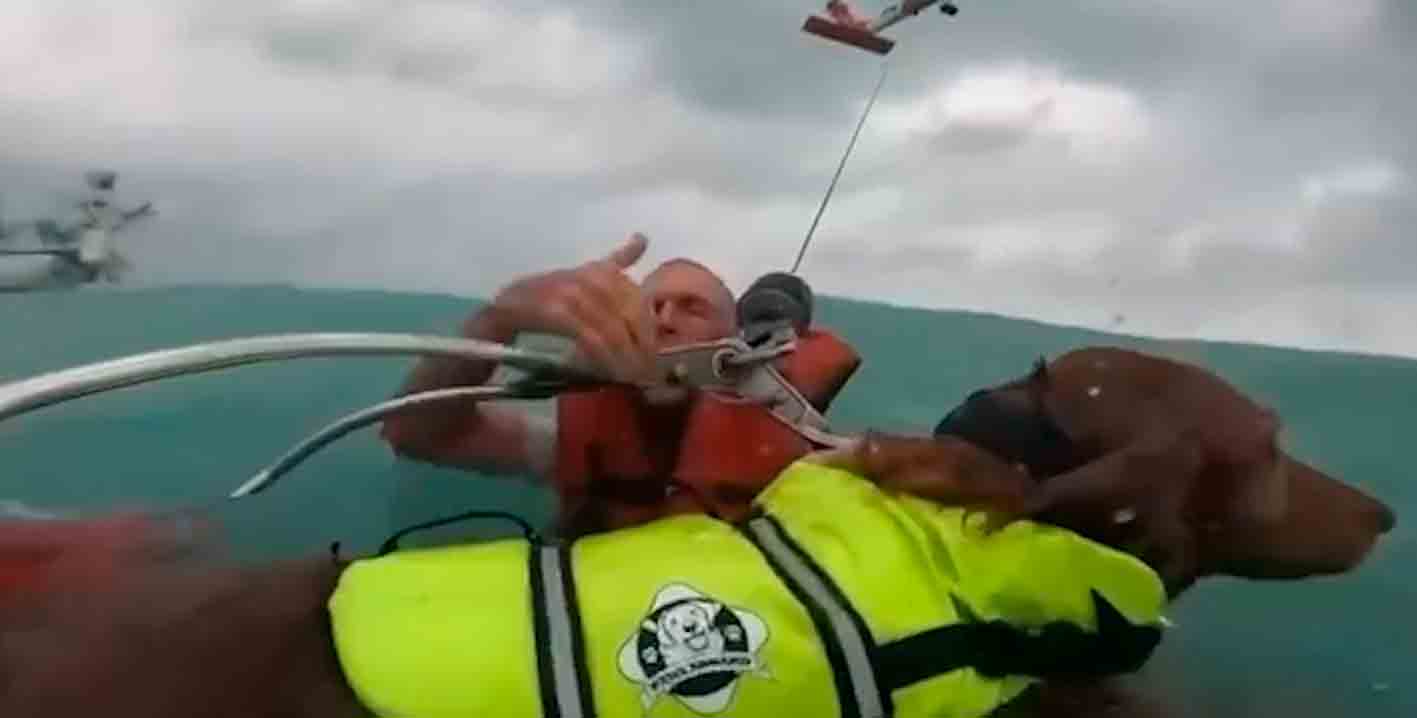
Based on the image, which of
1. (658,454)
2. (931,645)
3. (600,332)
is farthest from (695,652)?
(658,454)

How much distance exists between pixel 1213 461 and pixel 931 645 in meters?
0.31

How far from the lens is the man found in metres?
1.68

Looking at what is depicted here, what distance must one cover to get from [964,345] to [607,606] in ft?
2.79

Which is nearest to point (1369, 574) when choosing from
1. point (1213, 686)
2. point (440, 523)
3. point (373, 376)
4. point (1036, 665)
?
point (1213, 686)

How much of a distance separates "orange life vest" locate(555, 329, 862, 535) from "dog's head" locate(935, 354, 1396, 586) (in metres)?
0.18

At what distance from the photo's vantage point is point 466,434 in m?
1.96

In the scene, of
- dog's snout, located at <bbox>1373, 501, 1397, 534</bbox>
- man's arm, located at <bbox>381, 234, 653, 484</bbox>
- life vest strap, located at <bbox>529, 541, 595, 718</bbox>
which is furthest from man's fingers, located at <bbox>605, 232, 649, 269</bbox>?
dog's snout, located at <bbox>1373, 501, 1397, 534</bbox>

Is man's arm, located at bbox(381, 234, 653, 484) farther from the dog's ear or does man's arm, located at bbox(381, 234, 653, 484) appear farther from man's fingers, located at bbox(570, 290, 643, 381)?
the dog's ear

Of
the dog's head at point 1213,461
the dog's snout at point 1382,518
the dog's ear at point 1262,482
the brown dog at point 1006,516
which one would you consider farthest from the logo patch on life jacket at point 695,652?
the dog's snout at point 1382,518

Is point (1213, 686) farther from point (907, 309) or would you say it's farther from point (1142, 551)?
point (907, 309)

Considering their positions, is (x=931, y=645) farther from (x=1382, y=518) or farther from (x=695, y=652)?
(x=1382, y=518)

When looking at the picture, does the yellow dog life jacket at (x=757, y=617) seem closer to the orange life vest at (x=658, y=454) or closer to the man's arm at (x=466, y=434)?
the orange life vest at (x=658, y=454)

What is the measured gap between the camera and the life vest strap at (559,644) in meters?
1.43

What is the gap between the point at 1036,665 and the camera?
156 cm
